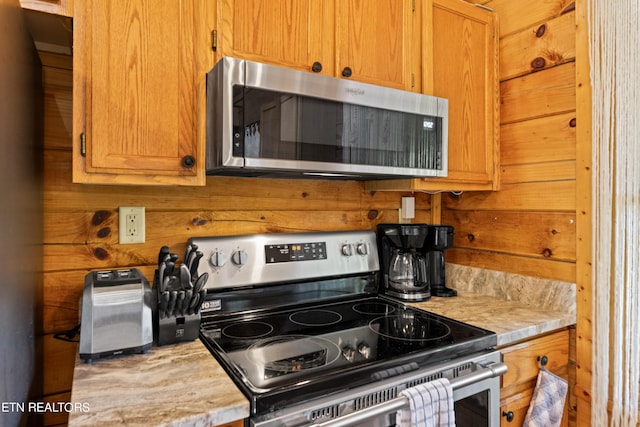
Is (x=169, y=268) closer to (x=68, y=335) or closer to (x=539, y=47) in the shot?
(x=68, y=335)

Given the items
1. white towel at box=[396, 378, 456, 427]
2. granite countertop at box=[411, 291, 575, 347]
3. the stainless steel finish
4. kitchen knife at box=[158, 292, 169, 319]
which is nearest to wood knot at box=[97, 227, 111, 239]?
kitchen knife at box=[158, 292, 169, 319]

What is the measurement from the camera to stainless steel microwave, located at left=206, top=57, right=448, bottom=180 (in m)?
1.09

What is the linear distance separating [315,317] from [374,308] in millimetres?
261

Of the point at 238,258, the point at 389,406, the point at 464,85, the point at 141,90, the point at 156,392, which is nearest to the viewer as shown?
the point at 156,392

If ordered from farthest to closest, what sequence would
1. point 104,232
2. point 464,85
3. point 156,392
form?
point 464,85
point 104,232
point 156,392

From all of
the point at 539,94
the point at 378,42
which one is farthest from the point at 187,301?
the point at 539,94

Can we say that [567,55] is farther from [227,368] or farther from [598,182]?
[227,368]

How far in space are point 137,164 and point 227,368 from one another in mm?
598

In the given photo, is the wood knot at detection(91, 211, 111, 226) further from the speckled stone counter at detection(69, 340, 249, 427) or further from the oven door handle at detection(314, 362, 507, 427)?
the oven door handle at detection(314, 362, 507, 427)

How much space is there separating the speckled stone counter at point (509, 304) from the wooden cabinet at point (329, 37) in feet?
2.91

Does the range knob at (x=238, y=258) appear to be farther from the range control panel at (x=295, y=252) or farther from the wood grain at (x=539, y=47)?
the wood grain at (x=539, y=47)

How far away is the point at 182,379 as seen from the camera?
0.90 m

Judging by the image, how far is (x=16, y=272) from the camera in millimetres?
817

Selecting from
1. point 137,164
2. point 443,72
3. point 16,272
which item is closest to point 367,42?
point 443,72
